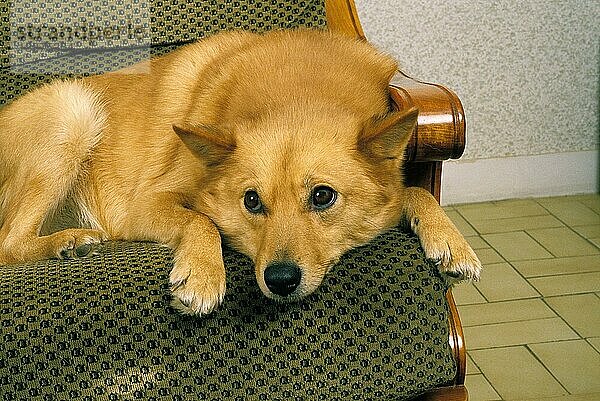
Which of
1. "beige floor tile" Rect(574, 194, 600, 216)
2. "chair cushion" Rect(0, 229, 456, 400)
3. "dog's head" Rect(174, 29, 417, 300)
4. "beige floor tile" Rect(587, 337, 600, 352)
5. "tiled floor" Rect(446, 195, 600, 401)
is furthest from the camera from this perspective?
"beige floor tile" Rect(574, 194, 600, 216)

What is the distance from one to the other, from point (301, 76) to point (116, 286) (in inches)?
23.0

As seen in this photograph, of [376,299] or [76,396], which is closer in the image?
[76,396]

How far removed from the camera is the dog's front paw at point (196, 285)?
1389mm

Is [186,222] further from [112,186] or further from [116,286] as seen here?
[112,186]

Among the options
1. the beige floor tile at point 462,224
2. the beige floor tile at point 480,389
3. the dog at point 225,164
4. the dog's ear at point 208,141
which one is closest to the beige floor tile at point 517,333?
the beige floor tile at point 480,389

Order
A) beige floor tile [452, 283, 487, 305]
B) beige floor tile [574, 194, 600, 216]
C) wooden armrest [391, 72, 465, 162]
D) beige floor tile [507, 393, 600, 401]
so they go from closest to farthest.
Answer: wooden armrest [391, 72, 465, 162] < beige floor tile [507, 393, 600, 401] < beige floor tile [452, 283, 487, 305] < beige floor tile [574, 194, 600, 216]

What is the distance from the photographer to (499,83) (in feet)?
12.3

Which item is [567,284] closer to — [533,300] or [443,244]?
[533,300]

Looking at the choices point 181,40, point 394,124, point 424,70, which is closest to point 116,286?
point 394,124

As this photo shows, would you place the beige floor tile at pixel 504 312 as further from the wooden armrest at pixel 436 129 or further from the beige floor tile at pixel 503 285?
the wooden armrest at pixel 436 129

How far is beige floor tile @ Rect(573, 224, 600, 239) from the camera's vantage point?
3.41 meters

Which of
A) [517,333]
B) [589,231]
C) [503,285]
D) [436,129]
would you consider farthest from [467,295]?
[436,129]

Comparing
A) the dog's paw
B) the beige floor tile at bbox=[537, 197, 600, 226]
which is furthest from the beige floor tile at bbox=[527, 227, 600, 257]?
the dog's paw

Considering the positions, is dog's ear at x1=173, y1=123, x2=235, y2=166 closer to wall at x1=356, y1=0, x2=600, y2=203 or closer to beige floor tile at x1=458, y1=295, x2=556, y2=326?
beige floor tile at x1=458, y1=295, x2=556, y2=326
